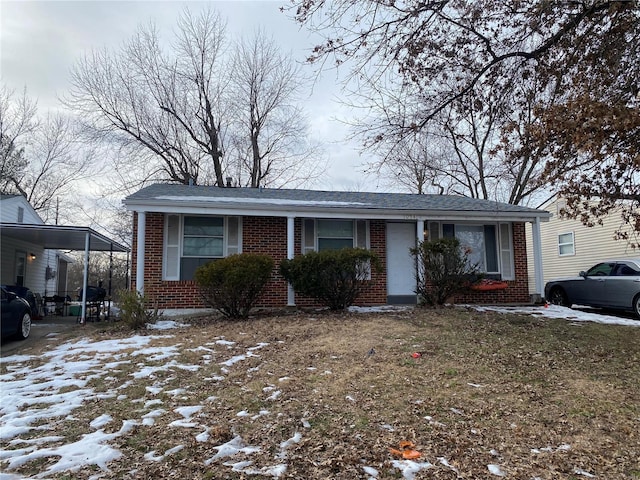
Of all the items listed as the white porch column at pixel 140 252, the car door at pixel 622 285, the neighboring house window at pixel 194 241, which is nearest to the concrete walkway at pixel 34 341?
the white porch column at pixel 140 252

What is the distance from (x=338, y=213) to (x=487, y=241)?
4.70m

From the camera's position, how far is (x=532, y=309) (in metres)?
11.2

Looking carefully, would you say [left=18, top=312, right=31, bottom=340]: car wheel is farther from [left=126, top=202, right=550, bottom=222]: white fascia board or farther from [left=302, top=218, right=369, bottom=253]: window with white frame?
[left=302, top=218, right=369, bottom=253]: window with white frame

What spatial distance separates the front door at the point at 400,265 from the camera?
11.9 m

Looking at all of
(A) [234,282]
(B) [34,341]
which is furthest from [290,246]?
(B) [34,341]

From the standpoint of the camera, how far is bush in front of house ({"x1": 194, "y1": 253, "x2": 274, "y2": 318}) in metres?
8.73

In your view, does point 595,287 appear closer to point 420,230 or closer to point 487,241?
point 487,241

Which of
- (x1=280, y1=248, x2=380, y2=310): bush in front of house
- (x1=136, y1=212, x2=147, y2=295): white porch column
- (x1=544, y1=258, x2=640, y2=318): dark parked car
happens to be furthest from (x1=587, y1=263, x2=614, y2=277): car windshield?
(x1=136, y1=212, x2=147, y2=295): white porch column

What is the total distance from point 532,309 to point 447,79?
7147 millimetres

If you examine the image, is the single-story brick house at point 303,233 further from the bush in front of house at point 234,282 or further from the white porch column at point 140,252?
the bush in front of house at point 234,282

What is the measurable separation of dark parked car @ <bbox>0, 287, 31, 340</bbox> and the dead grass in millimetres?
3144

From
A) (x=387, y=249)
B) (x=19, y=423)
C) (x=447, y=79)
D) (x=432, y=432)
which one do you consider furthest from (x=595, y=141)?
(x=387, y=249)

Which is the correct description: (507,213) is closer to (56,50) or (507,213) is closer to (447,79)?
(447,79)

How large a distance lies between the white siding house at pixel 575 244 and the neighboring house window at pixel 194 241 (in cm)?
1173
